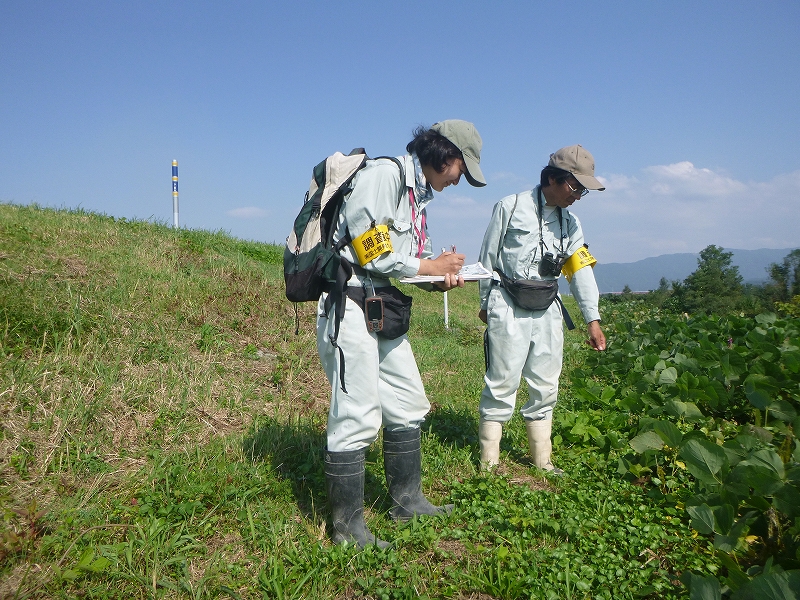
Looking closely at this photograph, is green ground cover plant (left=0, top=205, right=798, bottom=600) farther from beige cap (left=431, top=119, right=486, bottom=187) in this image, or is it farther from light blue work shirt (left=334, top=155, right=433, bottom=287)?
beige cap (left=431, top=119, right=486, bottom=187)

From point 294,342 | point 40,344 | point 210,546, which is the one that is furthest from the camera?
point 294,342

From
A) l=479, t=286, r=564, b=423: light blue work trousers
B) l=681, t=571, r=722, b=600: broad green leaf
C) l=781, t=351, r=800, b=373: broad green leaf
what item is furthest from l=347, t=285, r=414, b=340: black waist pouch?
l=781, t=351, r=800, b=373: broad green leaf

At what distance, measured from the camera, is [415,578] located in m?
→ 2.63

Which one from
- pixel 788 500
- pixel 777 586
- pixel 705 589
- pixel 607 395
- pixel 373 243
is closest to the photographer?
pixel 777 586

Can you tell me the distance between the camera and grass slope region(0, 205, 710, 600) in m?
2.64

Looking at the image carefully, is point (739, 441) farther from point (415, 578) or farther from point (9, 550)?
point (9, 550)

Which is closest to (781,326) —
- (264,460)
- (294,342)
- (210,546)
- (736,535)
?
(736,535)

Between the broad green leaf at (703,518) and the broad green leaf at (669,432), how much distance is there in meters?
0.88

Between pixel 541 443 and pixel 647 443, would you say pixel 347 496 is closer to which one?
pixel 541 443

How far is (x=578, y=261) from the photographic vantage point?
4004mm

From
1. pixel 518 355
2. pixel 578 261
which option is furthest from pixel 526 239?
pixel 518 355

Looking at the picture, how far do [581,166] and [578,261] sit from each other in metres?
0.69

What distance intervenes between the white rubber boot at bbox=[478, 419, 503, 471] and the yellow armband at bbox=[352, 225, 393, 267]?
170 cm

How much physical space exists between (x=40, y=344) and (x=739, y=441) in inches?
182
